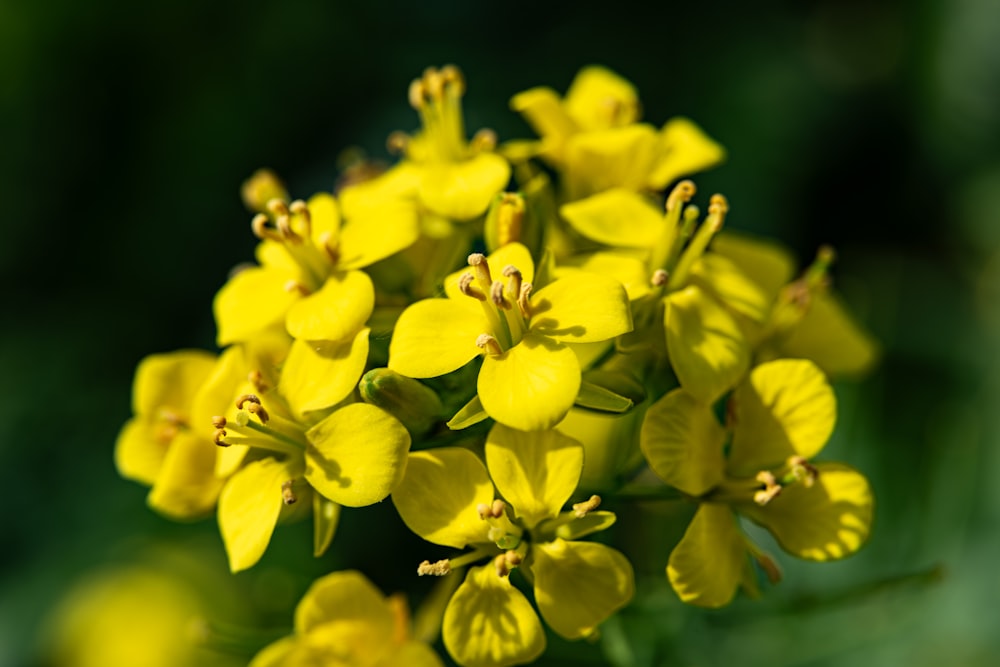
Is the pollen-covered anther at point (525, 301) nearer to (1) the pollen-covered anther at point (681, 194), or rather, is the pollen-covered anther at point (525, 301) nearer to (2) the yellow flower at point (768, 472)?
(2) the yellow flower at point (768, 472)

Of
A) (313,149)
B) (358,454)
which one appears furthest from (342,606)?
(313,149)

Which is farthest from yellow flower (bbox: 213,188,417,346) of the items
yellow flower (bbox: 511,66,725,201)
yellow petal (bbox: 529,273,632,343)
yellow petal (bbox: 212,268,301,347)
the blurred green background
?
the blurred green background

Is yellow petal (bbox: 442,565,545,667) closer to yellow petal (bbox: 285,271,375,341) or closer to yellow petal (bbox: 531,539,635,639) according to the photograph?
yellow petal (bbox: 531,539,635,639)

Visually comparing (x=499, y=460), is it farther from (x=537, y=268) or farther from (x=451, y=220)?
(x=451, y=220)

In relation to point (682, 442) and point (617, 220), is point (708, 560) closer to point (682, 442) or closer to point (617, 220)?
point (682, 442)

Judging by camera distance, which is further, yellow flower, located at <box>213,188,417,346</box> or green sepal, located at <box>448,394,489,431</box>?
yellow flower, located at <box>213,188,417,346</box>

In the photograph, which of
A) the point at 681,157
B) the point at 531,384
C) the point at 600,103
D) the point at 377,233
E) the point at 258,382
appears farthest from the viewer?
the point at 600,103
